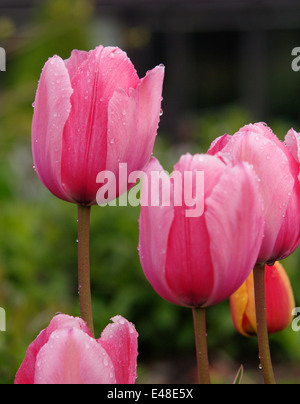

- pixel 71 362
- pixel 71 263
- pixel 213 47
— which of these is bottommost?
pixel 71 362

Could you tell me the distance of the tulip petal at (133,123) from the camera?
459 millimetres

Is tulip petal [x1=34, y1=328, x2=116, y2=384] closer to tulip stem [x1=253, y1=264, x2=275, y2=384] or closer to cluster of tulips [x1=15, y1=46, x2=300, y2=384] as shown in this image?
cluster of tulips [x1=15, y1=46, x2=300, y2=384]

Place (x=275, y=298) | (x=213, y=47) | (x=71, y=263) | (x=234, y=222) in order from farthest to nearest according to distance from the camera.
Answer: (x=213, y=47), (x=71, y=263), (x=275, y=298), (x=234, y=222)

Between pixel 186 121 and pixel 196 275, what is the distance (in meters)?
8.67

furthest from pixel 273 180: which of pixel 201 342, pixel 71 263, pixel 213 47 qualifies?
pixel 213 47

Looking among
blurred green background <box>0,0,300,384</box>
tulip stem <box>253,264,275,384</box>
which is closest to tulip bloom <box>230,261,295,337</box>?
tulip stem <box>253,264,275,384</box>

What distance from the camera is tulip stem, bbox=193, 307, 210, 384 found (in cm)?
41

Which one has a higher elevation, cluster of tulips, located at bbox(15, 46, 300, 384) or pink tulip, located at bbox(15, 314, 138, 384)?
cluster of tulips, located at bbox(15, 46, 300, 384)

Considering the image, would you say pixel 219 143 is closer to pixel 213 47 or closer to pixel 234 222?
pixel 234 222

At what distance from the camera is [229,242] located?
0.41 m

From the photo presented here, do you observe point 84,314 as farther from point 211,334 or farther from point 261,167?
point 211,334

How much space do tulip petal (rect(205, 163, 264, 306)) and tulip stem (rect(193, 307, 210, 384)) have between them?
0.08 feet

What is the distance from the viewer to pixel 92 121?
469 millimetres

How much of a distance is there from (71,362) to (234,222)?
124mm
